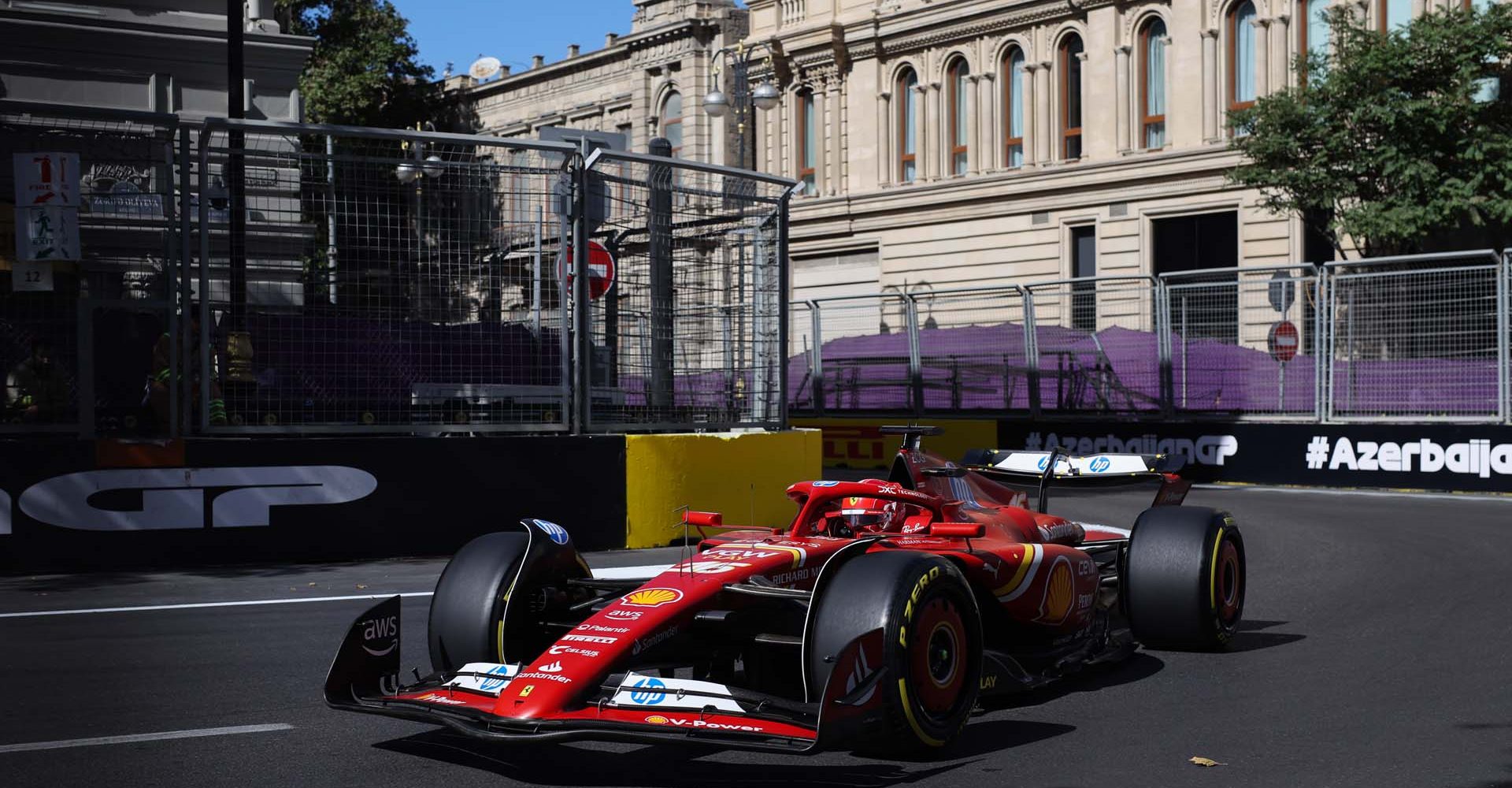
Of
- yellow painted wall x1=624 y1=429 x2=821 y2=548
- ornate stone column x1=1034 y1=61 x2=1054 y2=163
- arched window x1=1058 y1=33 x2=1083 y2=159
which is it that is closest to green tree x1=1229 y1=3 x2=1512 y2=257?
arched window x1=1058 y1=33 x2=1083 y2=159

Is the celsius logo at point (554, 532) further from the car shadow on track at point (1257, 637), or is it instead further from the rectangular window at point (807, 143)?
the rectangular window at point (807, 143)

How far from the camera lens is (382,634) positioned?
18.7ft

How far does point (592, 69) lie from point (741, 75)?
2796 cm

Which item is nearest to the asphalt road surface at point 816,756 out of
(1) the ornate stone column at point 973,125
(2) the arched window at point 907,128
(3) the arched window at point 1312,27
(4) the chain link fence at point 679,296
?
(4) the chain link fence at point 679,296

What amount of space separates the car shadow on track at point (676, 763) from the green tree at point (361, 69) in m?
40.1

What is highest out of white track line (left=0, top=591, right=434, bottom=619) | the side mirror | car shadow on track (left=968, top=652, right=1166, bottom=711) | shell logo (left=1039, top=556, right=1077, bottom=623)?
the side mirror

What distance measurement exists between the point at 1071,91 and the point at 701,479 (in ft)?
87.8

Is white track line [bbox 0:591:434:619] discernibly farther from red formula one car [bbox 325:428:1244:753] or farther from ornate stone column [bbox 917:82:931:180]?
ornate stone column [bbox 917:82:931:180]

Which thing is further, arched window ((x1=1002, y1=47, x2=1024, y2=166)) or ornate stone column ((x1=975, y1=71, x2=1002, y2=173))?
ornate stone column ((x1=975, y1=71, x2=1002, y2=173))

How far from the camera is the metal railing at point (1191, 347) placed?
59.5 ft

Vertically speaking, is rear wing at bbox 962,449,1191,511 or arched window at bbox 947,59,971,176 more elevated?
arched window at bbox 947,59,971,176

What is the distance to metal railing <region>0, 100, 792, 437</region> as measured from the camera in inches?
434

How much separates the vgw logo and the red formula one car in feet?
16.8

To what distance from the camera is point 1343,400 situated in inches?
744
